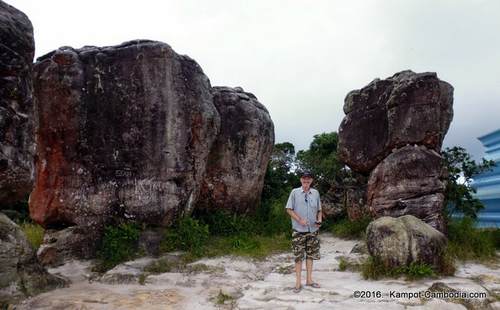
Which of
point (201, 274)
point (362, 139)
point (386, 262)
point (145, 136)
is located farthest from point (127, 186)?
point (362, 139)

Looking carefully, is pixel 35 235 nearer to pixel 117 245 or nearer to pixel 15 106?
pixel 117 245

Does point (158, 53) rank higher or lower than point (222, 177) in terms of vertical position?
higher

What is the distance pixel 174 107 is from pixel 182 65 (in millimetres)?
1091

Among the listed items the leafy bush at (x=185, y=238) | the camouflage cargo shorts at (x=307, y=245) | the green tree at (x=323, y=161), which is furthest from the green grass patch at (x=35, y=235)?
the green tree at (x=323, y=161)

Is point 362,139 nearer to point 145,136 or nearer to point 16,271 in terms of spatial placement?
point 145,136

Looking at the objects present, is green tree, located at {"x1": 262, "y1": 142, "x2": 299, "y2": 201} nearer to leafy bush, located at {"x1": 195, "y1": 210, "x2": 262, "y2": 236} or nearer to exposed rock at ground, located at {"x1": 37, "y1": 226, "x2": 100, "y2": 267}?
leafy bush, located at {"x1": 195, "y1": 210, "x2": 262, "y2": 236}

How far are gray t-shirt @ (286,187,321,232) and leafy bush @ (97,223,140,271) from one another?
372 cm

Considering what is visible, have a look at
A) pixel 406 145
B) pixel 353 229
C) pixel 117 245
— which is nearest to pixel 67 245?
pixel 117 245

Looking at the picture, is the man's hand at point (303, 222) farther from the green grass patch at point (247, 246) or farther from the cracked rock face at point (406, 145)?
the cracked rock face at point (406, 145)

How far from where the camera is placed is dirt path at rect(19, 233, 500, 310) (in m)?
5.58

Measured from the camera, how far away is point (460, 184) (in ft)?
34.5

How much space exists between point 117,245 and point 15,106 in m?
3.44

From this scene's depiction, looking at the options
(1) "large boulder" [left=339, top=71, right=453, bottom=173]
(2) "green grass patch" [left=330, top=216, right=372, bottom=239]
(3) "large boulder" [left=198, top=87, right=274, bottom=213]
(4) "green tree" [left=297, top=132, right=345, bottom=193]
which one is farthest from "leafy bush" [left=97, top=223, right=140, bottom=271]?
(4) "green tree" [left=297, top=132, right=345, bottom=193]

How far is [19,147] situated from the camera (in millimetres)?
6098
